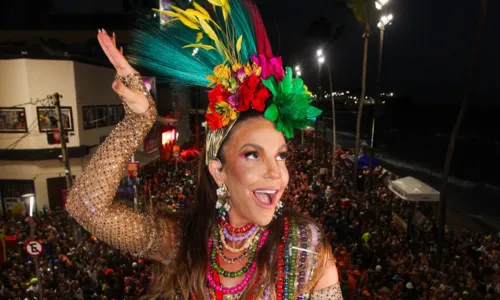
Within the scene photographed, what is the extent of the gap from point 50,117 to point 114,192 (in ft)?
55.0

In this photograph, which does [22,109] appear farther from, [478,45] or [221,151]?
[478,45]

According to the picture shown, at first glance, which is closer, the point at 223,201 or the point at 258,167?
the point at 258,167

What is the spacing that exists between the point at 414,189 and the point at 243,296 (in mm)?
13434

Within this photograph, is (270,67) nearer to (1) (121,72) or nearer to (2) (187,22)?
(2) (187,22)

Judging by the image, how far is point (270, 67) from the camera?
2.17 meters

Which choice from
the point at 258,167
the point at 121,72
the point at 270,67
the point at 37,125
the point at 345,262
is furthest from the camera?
the point at 37,125

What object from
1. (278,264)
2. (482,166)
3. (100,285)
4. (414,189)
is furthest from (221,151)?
(482,166)

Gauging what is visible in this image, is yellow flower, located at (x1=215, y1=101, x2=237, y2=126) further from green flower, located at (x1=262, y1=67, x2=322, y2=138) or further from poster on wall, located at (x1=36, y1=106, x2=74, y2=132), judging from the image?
poster on wall, located at (x1=36, y1=106, x2=74, y2=132)

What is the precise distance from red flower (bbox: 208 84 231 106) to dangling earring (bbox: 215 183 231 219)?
21.6 inches

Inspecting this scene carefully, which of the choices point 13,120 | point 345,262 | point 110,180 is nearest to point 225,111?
point 110,180

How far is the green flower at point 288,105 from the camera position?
204cm

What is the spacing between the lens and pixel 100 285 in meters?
8.05

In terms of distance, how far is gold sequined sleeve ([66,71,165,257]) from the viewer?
1.91m

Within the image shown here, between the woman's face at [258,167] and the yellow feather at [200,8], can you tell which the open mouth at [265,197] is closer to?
the woman's face at [258,167]
